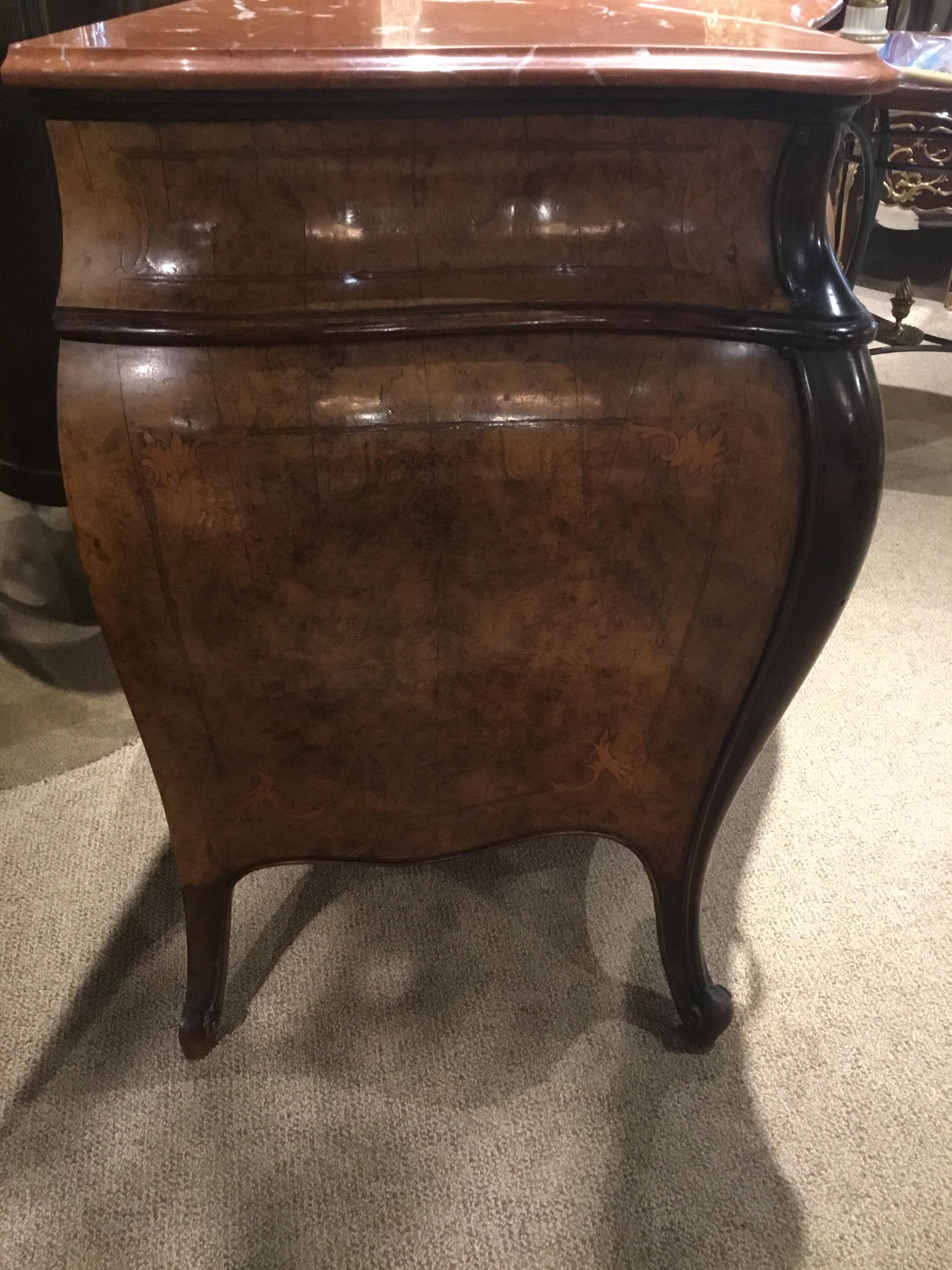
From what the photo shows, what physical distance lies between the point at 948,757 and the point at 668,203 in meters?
1.09

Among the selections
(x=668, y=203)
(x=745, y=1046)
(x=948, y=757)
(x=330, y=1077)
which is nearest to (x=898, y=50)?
(x=948, y=757)

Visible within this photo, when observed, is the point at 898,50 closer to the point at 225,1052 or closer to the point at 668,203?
the point at 668,203

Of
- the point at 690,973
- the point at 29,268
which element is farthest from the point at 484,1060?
the point at 29,268

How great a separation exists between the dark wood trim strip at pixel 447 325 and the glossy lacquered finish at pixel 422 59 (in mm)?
118

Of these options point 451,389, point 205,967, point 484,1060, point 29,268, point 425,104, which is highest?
point 425,104

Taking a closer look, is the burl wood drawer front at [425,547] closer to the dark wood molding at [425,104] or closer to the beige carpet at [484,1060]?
the dark wood molding at [425,104]

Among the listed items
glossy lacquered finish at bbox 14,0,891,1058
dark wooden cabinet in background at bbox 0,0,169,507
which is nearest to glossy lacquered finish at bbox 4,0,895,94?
glossy lacquered finish at bbox 14,0,891,1058

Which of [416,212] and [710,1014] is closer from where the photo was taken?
[416,212]

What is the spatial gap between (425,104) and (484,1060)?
2.86 feet

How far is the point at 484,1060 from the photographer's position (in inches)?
39.0

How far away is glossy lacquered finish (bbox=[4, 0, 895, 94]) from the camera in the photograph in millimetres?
505

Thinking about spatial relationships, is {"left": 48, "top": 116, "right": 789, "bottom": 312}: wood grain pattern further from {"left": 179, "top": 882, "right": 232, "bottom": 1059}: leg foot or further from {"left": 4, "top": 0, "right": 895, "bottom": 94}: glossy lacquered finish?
{"left": 179, "top": 882, "right": 232, "bottom": 1059}: leg foot

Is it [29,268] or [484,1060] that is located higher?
[29,268]

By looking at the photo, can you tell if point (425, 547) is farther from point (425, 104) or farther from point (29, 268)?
point (29, 268)
